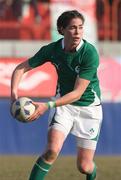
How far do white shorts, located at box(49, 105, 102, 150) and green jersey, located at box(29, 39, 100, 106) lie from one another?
0.08 metres

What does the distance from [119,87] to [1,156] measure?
466 cm

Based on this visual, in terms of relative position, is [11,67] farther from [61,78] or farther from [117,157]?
[61,78]

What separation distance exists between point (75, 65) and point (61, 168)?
410 cm

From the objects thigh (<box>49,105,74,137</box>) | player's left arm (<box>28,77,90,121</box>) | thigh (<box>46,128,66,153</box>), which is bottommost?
thigh (<box>46,128,66,153</box>)

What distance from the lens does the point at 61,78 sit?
811 centimetres

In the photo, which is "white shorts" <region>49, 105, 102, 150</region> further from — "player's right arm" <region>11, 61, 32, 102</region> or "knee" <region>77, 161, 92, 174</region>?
"player's right arm" <region>11, 61, 32, 102</region>

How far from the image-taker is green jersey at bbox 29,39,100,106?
7863 millimetres

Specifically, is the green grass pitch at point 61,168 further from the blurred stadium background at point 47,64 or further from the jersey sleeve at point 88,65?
A: the jersey sleeve at point 88,65

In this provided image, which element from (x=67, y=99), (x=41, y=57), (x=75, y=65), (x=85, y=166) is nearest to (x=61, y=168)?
(x=85, y=166)

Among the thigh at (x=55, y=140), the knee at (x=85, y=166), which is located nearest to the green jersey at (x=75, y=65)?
the thigh at (x=55, y=140)

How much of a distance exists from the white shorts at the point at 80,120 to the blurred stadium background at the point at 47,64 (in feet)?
21.8

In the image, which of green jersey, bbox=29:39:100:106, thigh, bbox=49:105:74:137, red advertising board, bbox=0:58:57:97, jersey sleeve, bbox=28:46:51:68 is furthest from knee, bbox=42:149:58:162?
red advertising board, bbox=0:58:57:97

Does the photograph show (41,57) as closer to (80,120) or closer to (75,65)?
(75,65)

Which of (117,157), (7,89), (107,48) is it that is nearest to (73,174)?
(117,157)
